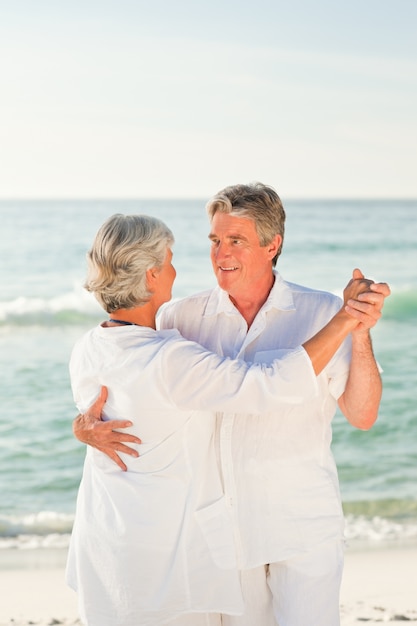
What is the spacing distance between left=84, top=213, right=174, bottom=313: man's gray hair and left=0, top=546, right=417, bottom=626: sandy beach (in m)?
2.40

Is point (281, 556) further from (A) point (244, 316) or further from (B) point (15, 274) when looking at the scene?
(B) point (15, 274)

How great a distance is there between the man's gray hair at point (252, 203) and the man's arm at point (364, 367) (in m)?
0.41

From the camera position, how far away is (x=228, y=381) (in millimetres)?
2363

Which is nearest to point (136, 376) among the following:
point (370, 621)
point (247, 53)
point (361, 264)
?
point (370, 621)

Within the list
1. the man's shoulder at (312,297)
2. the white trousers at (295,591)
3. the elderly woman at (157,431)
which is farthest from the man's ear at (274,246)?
the white trousers at (295,591)

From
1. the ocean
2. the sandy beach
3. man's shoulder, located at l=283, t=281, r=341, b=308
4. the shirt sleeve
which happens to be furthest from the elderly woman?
the ocean

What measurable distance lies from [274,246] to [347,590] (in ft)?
8.50

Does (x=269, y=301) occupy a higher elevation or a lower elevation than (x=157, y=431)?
higher

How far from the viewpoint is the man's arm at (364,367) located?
2.41 metres

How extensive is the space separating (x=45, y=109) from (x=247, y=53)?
7.06 meters

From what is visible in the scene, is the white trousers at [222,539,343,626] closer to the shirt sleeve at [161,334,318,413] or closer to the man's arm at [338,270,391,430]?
the man's arm at [338,270,391,430]

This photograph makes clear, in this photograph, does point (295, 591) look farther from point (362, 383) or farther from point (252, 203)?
point (252, 203)

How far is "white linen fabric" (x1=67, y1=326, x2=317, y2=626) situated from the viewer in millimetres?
2361

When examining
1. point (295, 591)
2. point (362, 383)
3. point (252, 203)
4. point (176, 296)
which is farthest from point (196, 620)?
point (176, 296)
